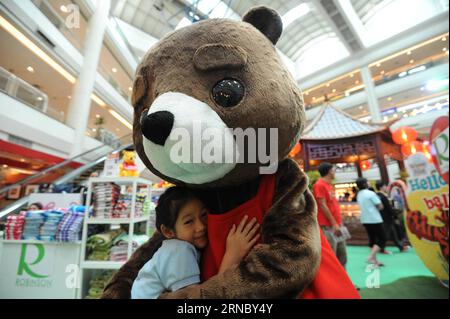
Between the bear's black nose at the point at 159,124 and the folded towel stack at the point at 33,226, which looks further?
the folded towel stack at the point at 33,226

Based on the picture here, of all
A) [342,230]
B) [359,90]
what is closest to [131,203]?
[342,230]

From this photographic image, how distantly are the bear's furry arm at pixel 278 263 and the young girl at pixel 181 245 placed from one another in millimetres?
50

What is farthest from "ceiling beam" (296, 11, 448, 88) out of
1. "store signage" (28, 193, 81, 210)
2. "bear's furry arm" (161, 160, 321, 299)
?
"bear's furry arm" (161, 160, 321, 299)

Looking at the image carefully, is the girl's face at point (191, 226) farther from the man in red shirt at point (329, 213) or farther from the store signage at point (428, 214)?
the store signage at point (428, 214)

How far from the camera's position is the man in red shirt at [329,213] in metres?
2.65

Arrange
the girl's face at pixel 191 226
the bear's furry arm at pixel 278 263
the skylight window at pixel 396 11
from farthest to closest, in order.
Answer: the skylight window at pixel 396 11, the girl's face at pixel 191 226, the bear's furry arm at pixel 278 263

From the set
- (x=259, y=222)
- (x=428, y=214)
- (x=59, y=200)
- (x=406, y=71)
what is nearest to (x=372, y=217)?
(x=428, y=214)

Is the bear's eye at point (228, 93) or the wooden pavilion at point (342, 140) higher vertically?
the wooden pavilion at point (342, 140)

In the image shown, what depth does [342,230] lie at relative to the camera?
2.74m

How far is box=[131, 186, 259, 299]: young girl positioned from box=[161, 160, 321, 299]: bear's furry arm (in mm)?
50

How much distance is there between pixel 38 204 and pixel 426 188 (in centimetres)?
498

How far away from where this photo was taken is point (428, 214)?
258 cm

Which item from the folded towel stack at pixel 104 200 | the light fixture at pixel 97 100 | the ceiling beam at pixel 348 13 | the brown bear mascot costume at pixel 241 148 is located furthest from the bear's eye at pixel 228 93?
the light fixture at pixel 97 100

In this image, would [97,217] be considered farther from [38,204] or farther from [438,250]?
[438,250]
